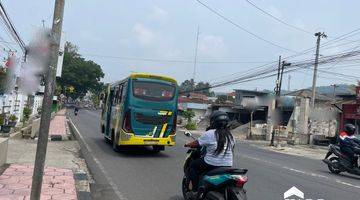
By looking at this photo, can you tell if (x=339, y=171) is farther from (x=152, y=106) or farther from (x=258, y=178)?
(x=152, y=106)

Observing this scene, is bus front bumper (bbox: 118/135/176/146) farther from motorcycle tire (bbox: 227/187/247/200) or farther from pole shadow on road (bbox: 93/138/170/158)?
→ motorcycle tire (bbox: 227/187/247/200)

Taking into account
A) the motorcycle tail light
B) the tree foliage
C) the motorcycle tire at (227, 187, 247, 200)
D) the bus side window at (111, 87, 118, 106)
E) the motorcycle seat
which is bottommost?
the motorcycle tire at (227, 187, 247, 200)

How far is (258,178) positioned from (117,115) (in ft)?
22.1

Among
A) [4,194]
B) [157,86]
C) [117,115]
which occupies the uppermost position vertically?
[157,86]

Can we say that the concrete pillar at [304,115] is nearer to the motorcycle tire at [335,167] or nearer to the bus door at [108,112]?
the bus door at [108,112]

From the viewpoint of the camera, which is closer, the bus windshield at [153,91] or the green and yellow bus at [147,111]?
the green and yellow bus at [147,111]

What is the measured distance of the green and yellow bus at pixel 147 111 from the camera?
16.2 m

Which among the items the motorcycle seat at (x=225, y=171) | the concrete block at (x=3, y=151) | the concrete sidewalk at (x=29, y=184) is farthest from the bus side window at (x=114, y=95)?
the motorcycle seat at (x=225, y=171)

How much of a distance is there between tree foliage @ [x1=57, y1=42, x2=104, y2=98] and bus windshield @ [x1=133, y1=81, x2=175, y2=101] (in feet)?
226

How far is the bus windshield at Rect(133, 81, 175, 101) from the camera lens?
53.9 ft

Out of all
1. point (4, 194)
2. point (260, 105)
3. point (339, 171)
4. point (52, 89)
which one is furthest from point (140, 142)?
point (260, 105)

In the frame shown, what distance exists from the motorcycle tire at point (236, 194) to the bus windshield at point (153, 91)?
9906 mm

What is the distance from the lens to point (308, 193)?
1077 centimetres
